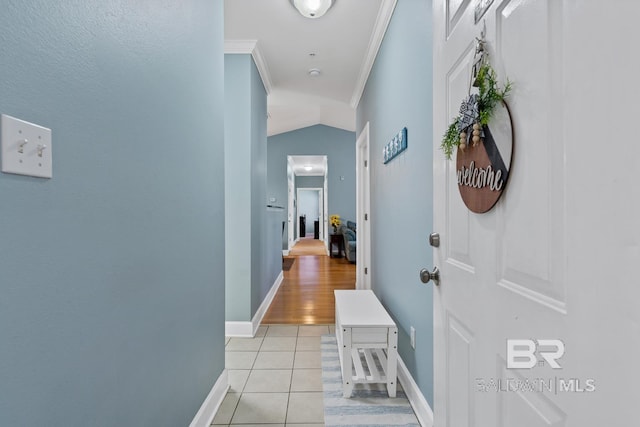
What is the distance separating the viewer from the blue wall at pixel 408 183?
166 centimetres

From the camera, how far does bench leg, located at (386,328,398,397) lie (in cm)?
195

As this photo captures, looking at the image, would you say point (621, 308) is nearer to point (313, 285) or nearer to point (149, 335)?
point (149, 335)

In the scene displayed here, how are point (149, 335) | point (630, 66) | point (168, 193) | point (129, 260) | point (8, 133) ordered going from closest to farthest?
1. point (630, 66)
2. point (8, 133)
3. point (129, 260)
4. point (149, 335)
5. point (168, 193)

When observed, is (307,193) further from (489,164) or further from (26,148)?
(26,148)

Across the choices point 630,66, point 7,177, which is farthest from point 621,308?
point 7,177

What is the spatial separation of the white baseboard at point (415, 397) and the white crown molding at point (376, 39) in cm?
252

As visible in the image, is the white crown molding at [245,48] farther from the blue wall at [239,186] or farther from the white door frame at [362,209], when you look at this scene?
the white door frame at [362,209]

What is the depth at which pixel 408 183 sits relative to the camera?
198 cm

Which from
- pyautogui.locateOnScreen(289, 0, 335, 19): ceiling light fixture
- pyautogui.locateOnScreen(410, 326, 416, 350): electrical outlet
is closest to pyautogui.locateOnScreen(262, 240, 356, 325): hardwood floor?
pyautogui.locateOnScreen(410, 326, 416, 350): electrical outlet

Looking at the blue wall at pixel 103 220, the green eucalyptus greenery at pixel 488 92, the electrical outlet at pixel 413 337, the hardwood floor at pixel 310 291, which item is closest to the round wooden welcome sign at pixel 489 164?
the green eucalyptus greenery at pixel 488 92

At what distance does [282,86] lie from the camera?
4.06 m

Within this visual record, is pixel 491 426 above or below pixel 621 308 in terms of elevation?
below

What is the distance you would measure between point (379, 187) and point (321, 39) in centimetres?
148

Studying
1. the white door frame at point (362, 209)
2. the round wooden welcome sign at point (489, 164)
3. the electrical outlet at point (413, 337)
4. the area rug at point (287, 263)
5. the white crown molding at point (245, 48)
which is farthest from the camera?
the area rug at point (287, 263)
